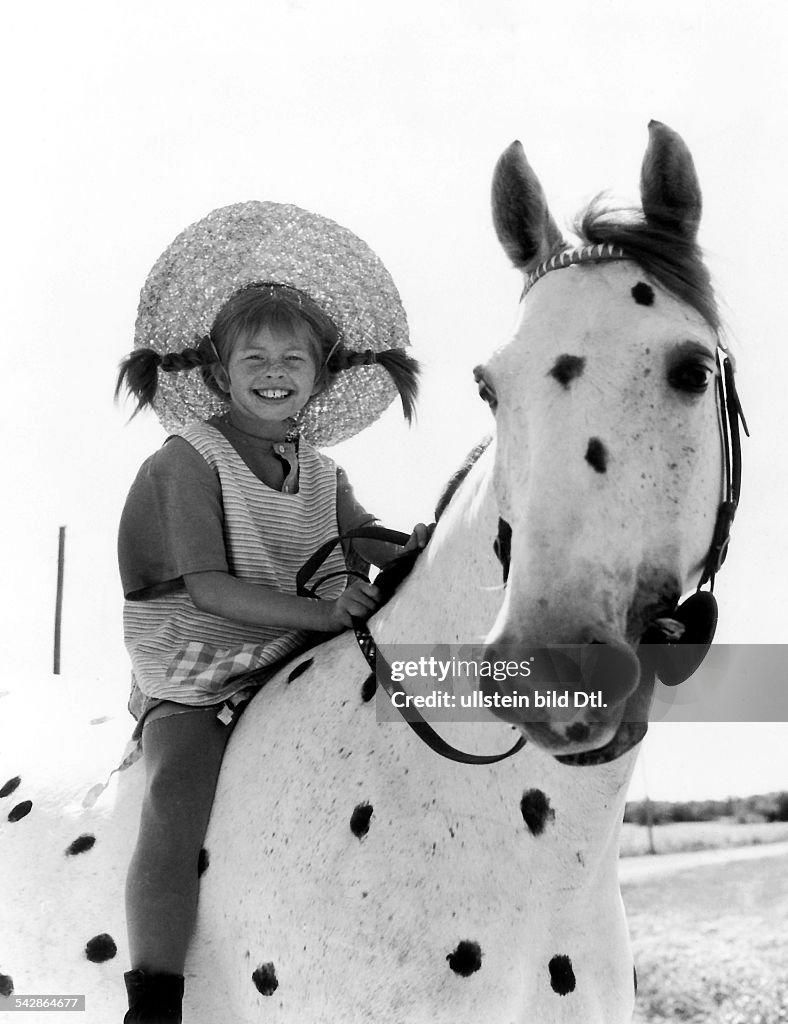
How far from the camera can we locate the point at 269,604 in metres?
2.44

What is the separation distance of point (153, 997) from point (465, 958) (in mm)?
733

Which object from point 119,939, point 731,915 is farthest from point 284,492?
point 731,915

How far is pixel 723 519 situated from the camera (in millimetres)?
1863

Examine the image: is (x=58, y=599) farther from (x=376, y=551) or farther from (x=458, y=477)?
(x=458, y=477)

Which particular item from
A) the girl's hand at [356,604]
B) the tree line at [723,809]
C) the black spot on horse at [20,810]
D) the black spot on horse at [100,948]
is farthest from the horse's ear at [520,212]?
the tree line at [723,809]

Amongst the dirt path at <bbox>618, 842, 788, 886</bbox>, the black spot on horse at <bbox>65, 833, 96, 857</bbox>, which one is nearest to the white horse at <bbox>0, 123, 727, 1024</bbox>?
the black spot on horse at <bbox>65, 833, 96, 857</bbox>

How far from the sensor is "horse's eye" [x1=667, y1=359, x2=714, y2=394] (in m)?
1.76

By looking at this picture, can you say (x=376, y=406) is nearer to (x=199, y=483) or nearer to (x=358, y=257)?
(x=358, y=257)

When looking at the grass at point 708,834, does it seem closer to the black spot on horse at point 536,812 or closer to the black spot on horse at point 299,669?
the black spot on horse at point 299,669

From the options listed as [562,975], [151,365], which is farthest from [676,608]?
[151,365]

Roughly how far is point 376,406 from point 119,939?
1.78m

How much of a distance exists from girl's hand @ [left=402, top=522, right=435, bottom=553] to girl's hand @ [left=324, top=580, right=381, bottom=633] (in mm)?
132

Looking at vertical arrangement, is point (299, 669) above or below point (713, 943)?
above

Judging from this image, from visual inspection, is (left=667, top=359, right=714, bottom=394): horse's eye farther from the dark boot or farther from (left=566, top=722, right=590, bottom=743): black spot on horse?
the dark boot
